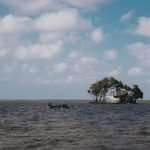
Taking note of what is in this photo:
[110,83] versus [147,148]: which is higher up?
[110,83]

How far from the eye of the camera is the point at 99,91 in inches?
7082

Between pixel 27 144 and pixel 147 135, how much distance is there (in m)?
11.4

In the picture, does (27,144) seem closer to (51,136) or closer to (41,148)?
(41,148)

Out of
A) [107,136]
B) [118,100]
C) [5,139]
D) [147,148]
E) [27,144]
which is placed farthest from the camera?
[118,100]

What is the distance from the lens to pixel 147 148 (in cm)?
2625

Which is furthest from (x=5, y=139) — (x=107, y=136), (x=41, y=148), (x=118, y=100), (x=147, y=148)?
(x=118, y=100)

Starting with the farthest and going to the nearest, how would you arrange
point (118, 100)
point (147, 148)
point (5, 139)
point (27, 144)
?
point (118, 100) → point (5, 139) → point (27, 144) → point (147, 148)

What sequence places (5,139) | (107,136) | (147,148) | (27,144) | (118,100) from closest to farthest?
(147,148) < (27,144) < (5,139) < (107,136) < (118,100)

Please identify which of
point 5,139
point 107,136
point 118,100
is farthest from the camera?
point 118,100

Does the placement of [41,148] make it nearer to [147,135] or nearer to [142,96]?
[147,135]

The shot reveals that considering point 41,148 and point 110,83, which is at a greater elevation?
point 110,83

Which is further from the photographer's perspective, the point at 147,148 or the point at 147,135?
the point at 147,135

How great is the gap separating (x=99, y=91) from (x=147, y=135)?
477ft

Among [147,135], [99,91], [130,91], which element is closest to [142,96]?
[130,91]
